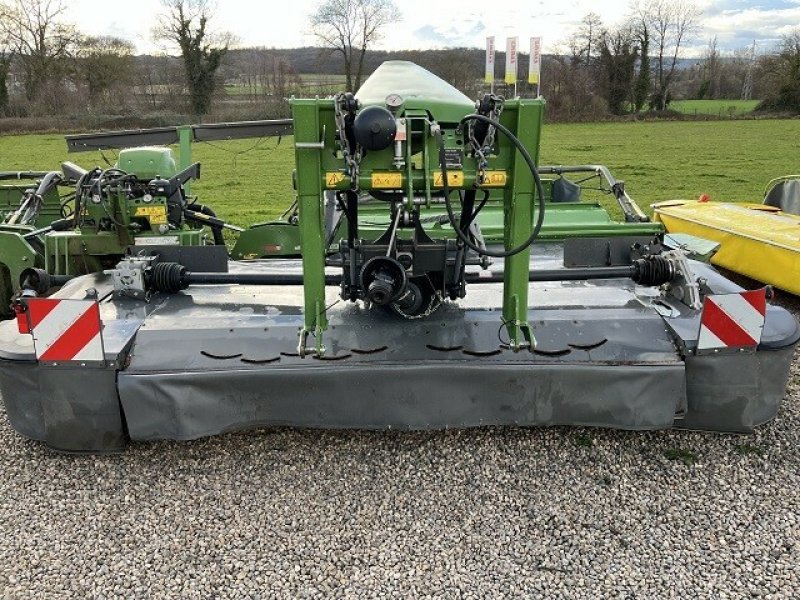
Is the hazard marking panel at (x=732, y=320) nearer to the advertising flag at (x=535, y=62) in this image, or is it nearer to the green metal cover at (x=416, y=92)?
the green metal cover at (x=416, y=92)

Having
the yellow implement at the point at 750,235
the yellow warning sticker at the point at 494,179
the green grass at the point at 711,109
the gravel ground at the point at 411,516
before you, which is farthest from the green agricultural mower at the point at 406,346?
the green grass at the point at 711,109

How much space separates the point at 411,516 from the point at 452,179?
142 cm

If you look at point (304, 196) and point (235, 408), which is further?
point (235, 408)

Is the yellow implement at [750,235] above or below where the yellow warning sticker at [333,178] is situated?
below

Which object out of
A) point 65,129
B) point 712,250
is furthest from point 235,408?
point 65,129

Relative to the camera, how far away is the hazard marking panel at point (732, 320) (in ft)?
10.3

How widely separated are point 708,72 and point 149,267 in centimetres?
5716

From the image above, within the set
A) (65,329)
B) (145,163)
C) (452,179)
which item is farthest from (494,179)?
(145,163)

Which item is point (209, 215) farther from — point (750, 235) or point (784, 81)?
point (784, 81)

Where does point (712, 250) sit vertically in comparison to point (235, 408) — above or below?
above

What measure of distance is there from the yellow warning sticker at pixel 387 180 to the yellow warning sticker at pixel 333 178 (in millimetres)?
140

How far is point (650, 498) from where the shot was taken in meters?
3.06

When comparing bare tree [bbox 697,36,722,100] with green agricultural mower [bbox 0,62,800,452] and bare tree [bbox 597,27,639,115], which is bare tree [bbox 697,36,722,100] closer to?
bare tree [bbox 597,27,639,115]

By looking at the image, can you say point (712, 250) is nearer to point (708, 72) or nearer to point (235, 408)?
point (235, 408)
